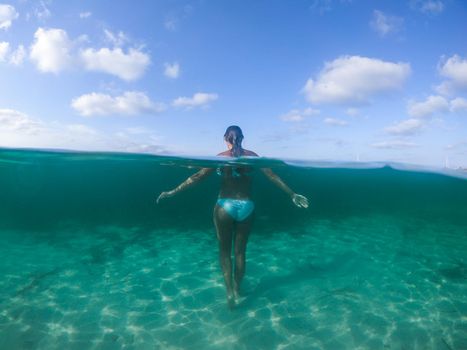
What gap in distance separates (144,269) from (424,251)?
39.8ft

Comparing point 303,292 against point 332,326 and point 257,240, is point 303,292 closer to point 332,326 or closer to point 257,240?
point 332,326

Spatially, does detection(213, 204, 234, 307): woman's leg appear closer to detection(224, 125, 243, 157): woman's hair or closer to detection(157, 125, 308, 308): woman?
detection(157, 125, 308, 308): woman

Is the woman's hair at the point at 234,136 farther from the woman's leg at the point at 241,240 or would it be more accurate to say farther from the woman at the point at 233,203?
the woman's leg at the point at 241,240

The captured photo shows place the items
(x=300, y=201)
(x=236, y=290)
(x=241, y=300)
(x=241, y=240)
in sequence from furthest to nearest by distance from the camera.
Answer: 1. (x=241, y=300)
2. (x=236, y=290)
3. (x=241, y=240)
4. (x=300, y=201)

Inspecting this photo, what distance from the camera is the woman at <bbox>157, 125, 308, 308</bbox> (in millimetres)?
5836

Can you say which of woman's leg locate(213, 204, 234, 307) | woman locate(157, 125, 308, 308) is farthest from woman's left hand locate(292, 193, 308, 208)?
woman's leg locate(213, 204, 234, 307)

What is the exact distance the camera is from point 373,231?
1650 cm

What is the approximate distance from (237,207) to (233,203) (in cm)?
12

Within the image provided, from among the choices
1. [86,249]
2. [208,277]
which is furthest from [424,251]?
[86,249]

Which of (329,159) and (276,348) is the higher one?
(329,159)

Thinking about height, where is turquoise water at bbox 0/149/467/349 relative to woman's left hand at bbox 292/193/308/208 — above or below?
below

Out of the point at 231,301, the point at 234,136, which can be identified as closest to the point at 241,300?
the point at 231,301

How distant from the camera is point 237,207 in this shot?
5.85 m

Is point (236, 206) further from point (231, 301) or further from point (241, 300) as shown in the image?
point (241, 300)
